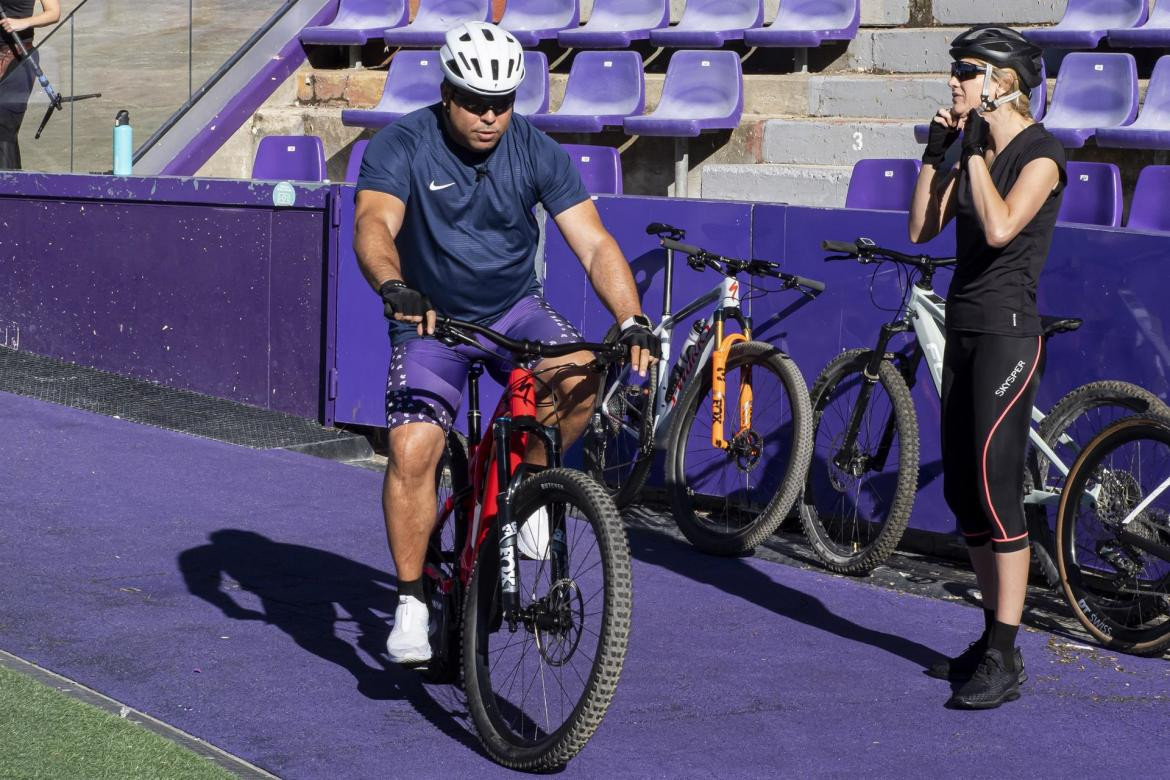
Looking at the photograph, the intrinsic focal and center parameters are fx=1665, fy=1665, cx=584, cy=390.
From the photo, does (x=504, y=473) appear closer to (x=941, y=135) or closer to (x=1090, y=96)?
(x=941, y=135)

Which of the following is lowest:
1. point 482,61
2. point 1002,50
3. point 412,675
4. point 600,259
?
point 412,675

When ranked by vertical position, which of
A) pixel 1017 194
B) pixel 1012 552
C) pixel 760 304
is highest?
pixel 1017 194

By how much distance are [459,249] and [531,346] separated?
0.77m

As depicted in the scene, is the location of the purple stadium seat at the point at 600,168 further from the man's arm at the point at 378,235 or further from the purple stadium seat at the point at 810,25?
the man's arm at the point at 378,235

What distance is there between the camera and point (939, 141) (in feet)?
17.2

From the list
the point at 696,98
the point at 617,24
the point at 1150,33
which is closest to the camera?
the point at 1150,33

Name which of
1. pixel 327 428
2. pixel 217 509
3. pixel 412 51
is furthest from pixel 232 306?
pixel 412 51

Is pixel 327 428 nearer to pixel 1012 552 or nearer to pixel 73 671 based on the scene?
pixel 73 671

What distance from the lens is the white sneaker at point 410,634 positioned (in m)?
4.90

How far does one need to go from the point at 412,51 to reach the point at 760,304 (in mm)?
6827

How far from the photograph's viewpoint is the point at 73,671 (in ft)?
17.6

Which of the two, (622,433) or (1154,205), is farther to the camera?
(622,433)

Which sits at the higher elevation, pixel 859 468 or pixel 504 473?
pixel 504 473

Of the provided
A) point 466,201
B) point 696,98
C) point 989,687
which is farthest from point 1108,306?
point 696,98
